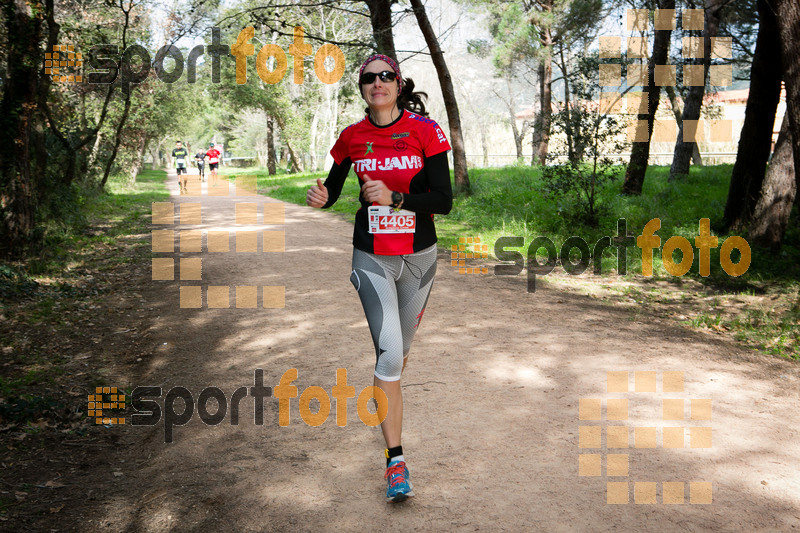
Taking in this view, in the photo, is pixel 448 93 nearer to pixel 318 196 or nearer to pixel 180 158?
pixel 318 196

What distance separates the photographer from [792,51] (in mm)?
7105

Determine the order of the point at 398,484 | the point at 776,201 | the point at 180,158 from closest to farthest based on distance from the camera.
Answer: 1. the point at 398,484
2. the point at 776,201
3. the point at 180,158

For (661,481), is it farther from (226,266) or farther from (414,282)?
(226,266)

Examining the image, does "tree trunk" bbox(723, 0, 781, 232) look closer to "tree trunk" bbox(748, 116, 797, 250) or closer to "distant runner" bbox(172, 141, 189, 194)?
"tree trunk" bbox(748, 116, 797, 250)

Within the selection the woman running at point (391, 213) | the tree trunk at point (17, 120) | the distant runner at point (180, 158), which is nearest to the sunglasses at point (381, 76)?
the woman running at point (391, 213)

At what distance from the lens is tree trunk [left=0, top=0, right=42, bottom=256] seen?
8.82 metres

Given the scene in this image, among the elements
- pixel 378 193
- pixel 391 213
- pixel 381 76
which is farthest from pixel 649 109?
pixel 378 193

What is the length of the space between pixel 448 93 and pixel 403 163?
45.3 ft

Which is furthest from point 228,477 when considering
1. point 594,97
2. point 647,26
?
point 647,26

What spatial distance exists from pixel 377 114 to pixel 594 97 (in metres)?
9.04

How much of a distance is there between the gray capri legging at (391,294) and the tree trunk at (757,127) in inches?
344

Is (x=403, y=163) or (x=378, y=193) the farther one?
(x=403, y=163)

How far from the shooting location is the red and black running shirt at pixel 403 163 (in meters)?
3.45

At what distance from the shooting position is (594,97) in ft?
37.6
